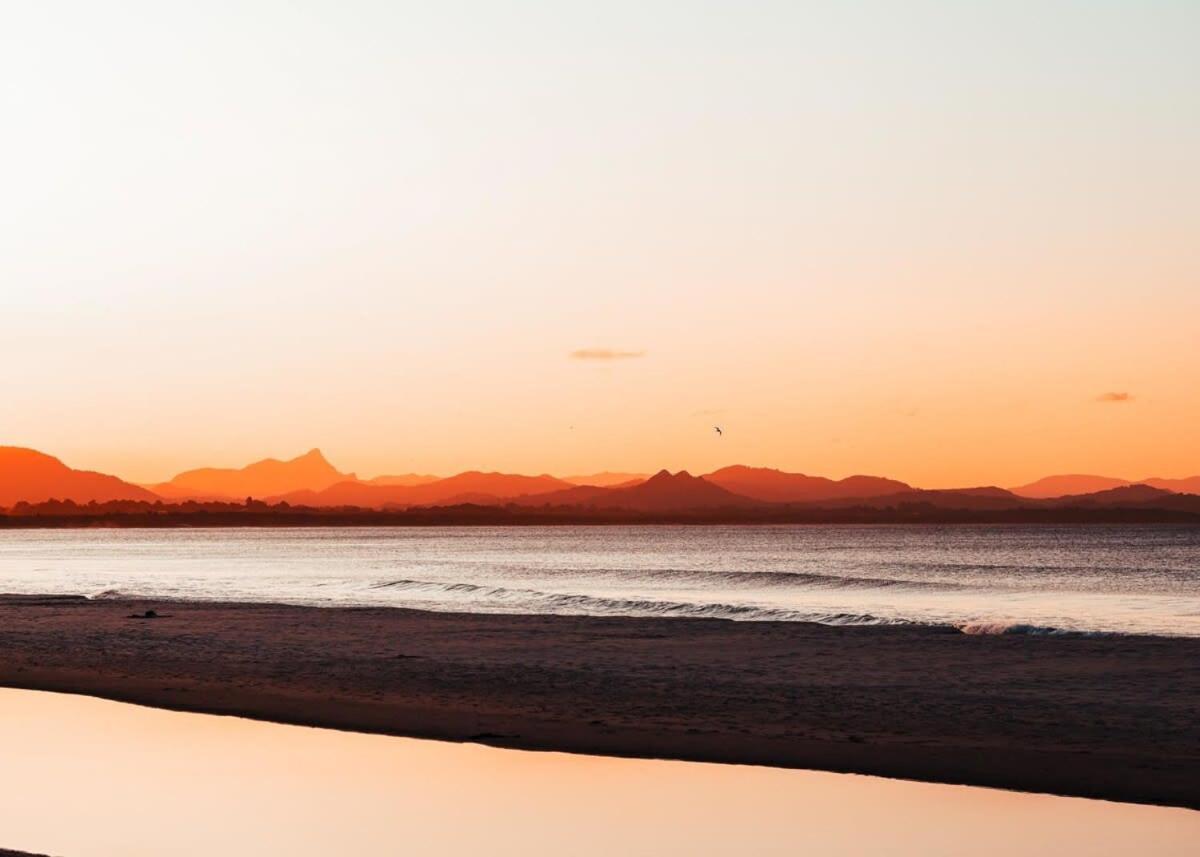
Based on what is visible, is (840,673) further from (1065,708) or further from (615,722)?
(615,722)

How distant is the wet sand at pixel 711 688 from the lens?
16859mm

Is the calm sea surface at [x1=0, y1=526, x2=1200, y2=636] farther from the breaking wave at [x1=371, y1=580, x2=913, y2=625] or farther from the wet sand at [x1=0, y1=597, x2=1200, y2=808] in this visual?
the wet sand at [x1=0, y1=597, x2=1200, y2=808]

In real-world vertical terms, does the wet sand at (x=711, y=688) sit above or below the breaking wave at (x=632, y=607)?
above

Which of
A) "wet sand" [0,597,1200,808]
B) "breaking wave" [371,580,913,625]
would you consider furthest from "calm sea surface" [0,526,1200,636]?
"wet sand" [0,597,1200,808]

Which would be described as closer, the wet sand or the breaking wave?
the wet sand

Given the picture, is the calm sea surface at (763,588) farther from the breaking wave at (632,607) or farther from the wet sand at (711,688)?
the wet sand at (711,688)

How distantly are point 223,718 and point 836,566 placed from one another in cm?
8270

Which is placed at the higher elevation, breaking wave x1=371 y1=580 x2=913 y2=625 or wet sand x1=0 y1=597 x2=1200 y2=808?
wet sand x1=0 y1=597 x2=1200 y2=808

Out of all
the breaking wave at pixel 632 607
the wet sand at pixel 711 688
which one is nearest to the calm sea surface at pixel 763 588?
the breaking wave at pixel 632 607

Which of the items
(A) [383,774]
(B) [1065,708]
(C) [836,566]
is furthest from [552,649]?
(C) [836,566]

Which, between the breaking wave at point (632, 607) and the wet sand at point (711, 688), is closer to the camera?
the wet sand at point (711, 688)

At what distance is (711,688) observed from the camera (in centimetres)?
2342

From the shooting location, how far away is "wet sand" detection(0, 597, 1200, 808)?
55.3 ft

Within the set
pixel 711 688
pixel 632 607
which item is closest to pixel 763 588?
pixel 632 607
